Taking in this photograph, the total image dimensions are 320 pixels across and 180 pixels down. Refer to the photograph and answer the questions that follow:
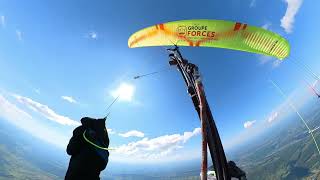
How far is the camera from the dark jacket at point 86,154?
21.4ft

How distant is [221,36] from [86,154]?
29.5 ft

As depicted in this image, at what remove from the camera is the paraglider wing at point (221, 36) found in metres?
12.4

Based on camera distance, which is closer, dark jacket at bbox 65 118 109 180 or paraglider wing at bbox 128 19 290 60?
dark jacket at bbox 65 118 109 180

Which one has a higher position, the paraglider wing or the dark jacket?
the paraglider wing

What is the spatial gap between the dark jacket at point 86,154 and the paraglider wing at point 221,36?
778cm

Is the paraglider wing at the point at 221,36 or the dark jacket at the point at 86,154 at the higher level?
the paraglider wing at the point at 221,36

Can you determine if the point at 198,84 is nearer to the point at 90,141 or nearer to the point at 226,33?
the point at 90,141

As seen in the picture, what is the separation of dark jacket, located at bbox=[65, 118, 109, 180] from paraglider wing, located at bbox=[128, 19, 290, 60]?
778 cm

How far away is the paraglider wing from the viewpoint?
489 inches

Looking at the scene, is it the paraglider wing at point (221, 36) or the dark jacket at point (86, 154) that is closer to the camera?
the dark jacket at point (86, 154)

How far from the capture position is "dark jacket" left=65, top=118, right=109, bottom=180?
6.52 m

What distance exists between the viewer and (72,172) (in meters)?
6.48

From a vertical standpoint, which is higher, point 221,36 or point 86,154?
point 221,36

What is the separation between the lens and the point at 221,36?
13.0m
